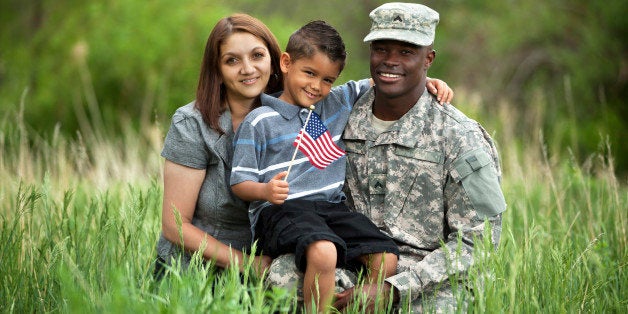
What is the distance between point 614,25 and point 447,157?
42.1 ft

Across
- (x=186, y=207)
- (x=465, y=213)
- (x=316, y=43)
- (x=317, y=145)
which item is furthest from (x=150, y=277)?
(x=465, y=213)

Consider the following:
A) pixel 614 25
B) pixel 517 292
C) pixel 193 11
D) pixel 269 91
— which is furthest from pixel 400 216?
pixel 614 25

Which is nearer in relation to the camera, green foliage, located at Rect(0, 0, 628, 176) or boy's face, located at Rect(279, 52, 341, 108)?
boy's face, located at Rect(279, 52, 341, 108)

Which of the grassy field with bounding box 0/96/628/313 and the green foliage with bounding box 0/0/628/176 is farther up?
the green foliage with bounding box 0/0/628/176

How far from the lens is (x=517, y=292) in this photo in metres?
3.96

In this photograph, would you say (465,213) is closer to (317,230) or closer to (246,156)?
(317,230)

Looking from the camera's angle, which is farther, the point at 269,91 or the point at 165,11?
the point at 165,11

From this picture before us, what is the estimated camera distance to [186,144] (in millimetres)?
4109

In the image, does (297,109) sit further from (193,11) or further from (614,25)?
(614,25)

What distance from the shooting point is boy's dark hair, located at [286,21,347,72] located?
13.4 feet

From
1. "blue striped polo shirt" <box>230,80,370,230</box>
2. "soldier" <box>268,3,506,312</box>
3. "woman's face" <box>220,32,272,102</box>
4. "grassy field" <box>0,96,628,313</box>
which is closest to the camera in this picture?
"grassy field" <box>0,96,628,313</box>

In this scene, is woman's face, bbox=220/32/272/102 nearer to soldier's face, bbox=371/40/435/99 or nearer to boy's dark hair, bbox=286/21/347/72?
boy's dark hair, bbox=286/21/347/72

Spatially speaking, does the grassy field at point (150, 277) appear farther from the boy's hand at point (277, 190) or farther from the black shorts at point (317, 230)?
the boy's hand at point (277, 190)

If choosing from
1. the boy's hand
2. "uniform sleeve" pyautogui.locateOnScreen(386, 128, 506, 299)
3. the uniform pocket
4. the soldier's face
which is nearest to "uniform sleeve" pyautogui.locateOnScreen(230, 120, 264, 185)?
the boy's hand
